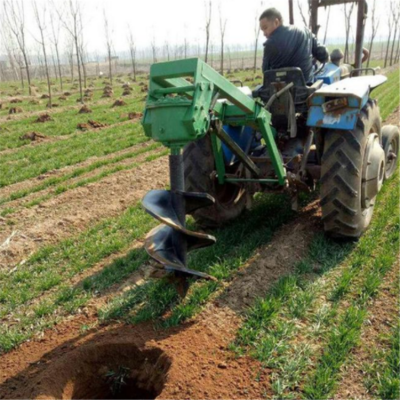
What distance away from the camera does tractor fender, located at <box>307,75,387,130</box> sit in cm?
384

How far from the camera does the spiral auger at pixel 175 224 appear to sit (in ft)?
9.31

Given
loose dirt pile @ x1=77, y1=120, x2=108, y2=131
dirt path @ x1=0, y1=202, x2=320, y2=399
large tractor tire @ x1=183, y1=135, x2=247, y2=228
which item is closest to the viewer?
dirt path @ x1=0, y1=202, x2=320, y2=399

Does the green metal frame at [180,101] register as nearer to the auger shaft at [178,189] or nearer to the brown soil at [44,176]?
the auger shaft at [178,189]

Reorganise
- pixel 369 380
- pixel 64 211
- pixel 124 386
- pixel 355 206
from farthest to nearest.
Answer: pixel 64 211, pixel 355 206, pixel 124 386, pixel 369 380

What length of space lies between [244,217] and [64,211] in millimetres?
2730

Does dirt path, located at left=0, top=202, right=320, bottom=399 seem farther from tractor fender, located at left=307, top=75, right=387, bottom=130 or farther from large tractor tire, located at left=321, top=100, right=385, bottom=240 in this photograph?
tractor fender, located at left=307, top=75, right=387, bottom=130

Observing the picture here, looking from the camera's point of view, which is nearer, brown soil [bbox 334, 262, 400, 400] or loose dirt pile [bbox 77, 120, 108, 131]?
brown soil [bbox 334, 262, 400, 400]

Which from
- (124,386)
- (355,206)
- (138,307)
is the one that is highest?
(355,206)

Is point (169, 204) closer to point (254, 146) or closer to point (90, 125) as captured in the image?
point (254, 146)

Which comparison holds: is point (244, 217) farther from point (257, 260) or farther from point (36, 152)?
point (36, 152)

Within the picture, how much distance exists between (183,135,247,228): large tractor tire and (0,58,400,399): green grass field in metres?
0.19

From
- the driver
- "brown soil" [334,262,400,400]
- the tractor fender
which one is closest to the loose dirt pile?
the driver

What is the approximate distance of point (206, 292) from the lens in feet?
11.5

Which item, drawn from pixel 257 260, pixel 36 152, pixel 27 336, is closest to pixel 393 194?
pixel 257 260
